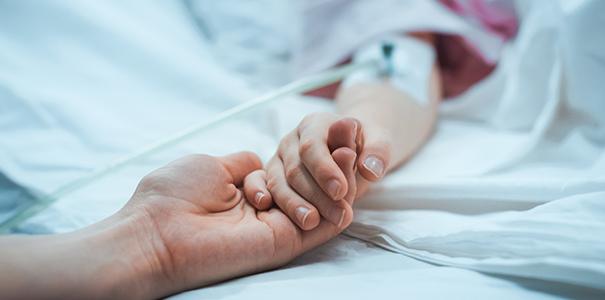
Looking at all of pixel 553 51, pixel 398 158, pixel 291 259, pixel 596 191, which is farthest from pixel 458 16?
pixel 291 259

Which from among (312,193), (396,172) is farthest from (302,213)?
(396,172)

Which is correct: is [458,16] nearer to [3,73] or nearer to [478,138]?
[478,138]

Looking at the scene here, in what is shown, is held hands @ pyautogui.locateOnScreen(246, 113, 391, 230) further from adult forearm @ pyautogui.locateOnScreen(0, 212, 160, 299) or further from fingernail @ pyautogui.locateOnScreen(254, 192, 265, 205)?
adult forearm @ pyautogui.locateOnScreen(0, 212, 160, 299)

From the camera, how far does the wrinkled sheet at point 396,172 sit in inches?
19.4

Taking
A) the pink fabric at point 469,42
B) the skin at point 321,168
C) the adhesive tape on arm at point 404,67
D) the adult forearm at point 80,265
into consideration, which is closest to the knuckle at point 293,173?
the skin at point 321,168

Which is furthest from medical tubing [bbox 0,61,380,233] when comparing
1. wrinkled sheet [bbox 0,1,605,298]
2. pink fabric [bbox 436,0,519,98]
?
pink fabric [bbox 436,0,519,98]

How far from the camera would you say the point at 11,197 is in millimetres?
644

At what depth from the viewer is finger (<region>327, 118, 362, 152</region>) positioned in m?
0.54

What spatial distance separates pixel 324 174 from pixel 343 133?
0.05m

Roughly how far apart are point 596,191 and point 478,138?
35cm

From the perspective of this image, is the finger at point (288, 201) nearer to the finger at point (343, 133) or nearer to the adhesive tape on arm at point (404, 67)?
the finger at point (343, 133)

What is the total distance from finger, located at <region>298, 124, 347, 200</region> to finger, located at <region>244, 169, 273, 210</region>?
0.06 meters

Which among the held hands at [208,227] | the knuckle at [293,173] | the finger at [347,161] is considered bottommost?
the held hands at [208,227]

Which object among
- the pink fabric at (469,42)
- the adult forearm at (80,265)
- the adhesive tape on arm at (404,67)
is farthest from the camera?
the pink fabric at (469,42)
